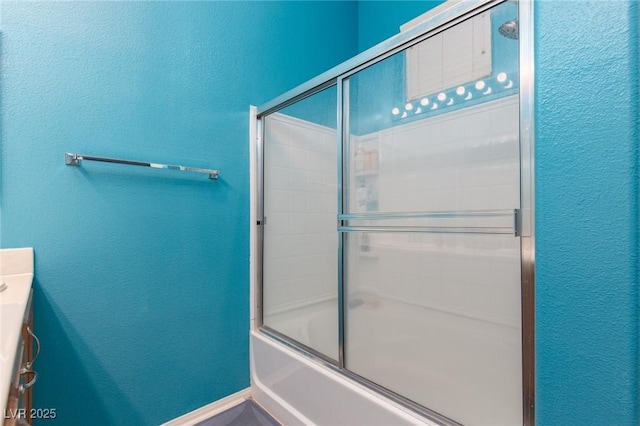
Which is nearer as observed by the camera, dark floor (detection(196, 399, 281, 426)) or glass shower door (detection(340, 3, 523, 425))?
glass shower door (detection(340, 3, 523, 425))

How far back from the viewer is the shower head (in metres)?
0.82

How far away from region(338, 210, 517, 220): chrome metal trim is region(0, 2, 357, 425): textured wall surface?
674mm

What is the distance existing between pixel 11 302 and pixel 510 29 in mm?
1494

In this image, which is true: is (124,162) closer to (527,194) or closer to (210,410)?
(210,410)

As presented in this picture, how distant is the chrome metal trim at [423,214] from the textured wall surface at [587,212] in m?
0.16

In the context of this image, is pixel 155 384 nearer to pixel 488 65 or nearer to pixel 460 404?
pixel 460 404

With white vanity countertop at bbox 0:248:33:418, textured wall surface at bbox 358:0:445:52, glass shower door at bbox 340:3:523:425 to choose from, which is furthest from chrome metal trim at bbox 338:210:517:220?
textured wall surface at bbox 358:0:445:52

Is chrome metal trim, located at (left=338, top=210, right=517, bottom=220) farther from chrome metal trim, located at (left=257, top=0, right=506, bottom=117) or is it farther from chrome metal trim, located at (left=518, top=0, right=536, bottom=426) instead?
chrome metal trim, located at (left=257, top=0, right=506, bottom=117)

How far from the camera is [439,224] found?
1087 mm

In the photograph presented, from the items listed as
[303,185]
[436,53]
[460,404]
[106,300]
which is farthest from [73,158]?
[460,404]

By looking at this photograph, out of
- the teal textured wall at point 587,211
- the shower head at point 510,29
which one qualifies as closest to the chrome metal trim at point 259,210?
the shower head at point 510,29

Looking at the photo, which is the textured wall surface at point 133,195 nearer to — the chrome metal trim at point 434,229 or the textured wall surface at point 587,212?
the chrome metal trim at point 434,229

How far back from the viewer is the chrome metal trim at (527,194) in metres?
0.74

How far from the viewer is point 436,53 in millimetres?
1128
